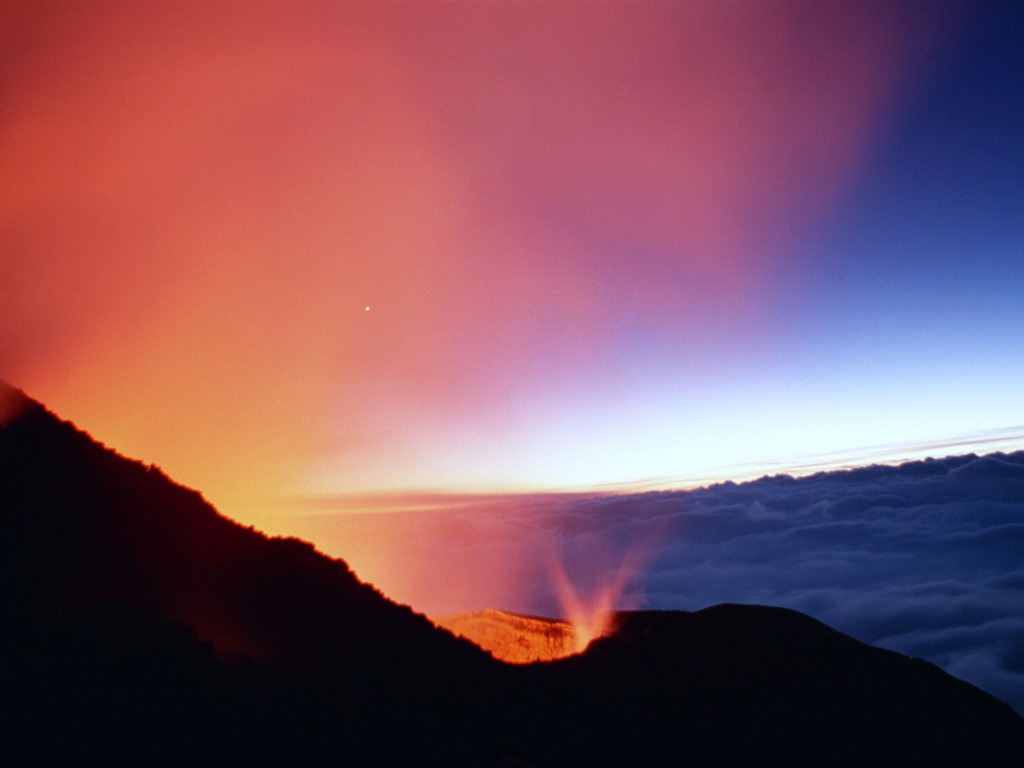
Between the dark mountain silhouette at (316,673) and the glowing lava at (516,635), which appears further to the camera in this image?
the glowing lava at (516,635)

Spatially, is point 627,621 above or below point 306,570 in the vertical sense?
below

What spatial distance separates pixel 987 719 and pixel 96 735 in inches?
1616

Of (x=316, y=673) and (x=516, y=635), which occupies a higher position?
(x=316, y=673)

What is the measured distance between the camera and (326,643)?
2055 centimetres

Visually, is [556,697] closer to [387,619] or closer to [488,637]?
[387,619]

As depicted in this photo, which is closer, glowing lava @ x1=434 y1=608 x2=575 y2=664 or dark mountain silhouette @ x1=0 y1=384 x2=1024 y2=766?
dark mountain silhouette @ x1=0 y1=384 x2=1024 y2=766

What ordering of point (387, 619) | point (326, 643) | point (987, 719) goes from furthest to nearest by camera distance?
point (987, 719)
point (387, 619)
point (326, 643)

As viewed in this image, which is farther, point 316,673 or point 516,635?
point 516,635

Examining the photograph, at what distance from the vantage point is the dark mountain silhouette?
36.4 ft

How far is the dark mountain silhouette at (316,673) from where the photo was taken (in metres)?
11.1

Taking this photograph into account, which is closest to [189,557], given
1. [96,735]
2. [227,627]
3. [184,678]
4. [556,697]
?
[227,627]

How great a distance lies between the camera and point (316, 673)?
17.6 m

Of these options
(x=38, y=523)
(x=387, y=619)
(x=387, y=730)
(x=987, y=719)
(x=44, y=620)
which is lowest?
(x=987, y=719)

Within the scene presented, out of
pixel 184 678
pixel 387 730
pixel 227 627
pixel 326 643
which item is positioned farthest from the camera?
pixel 326 643
